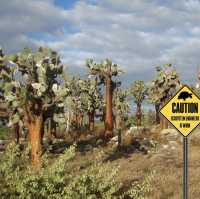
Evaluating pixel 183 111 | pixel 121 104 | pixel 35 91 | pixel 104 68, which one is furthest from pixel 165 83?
pixel 183 111

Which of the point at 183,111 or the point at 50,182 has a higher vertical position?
the point at 183,111

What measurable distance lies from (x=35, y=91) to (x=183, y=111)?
49.4 feet

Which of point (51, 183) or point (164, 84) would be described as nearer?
point (51, 183)

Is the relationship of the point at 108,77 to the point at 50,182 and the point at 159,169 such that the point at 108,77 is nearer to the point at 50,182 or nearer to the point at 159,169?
the point at 159,169

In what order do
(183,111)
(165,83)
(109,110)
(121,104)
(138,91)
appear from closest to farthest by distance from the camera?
(183,111), (109,110), (165,83), (121,104), (138,91)

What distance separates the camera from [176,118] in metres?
10.8

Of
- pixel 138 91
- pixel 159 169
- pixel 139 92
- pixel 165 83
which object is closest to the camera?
pixel 159 169

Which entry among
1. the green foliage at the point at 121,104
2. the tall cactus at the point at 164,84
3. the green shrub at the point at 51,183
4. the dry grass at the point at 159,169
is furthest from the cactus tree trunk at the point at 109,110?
the green shrub at the point at 51,183

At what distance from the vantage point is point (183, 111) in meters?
10.8

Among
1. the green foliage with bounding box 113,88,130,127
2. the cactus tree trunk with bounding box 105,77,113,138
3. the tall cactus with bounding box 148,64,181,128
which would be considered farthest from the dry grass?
the green foliage with bounding box 113,88,130,127

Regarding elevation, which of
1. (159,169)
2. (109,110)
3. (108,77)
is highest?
(108,77)

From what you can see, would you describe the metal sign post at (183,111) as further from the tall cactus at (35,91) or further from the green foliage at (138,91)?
the green foliage at (138,91)

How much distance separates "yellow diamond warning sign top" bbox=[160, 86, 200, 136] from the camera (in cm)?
1064

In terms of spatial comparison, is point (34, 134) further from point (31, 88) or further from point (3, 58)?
point (3, 58)
